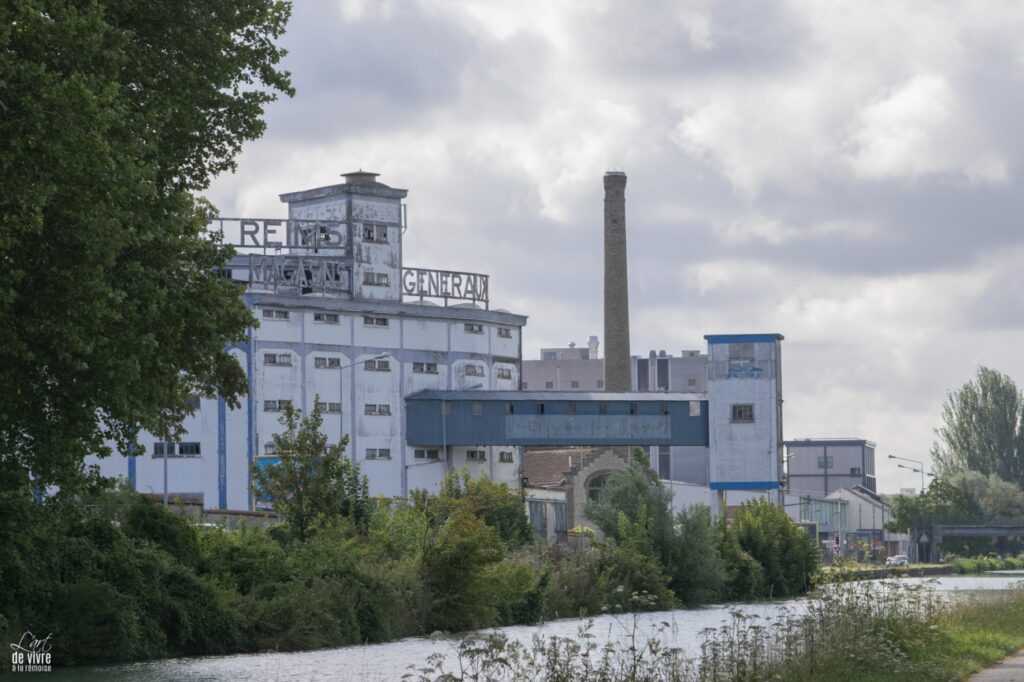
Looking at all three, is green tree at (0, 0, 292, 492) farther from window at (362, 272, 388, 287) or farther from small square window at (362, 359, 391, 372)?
window at (362, 272, 388, 287)

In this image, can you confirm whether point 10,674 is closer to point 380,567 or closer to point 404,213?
point 380,567

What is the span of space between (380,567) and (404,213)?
195 ft

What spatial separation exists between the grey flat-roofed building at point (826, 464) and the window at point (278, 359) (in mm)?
95954

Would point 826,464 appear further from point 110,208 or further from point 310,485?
point 110,208

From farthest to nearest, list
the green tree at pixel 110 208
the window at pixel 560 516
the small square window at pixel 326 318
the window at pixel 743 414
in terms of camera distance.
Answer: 1. the window at pixel 560 516
2. the small square window at pixel 326 318
3. the window at pixel 743 414
4. the green tree at pixel 110 208

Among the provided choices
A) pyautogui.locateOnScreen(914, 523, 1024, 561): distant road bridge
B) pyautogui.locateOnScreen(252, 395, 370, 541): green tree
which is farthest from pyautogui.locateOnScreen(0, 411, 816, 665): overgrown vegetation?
pyautogui.locateOnScreen(914, 523, 1024, 561): distant road bridge

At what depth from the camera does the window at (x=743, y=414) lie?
83250 millimetres

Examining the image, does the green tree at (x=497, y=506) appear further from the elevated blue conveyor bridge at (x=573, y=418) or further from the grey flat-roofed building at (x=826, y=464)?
the grey flat-roofed building at (x=826, y=464)

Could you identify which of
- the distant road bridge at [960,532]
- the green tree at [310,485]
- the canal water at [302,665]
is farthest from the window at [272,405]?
the distant road bridge at [960,532]

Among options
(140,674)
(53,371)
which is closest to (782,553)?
(140,674)

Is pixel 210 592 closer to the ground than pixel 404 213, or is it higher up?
closer to the ground

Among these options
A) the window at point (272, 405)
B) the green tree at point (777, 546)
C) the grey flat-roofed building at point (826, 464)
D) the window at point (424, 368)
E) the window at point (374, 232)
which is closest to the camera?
the green tree at point (777, 546)

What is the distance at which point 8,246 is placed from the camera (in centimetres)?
1933

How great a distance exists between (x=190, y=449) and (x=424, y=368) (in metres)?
15.0
